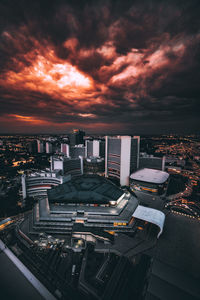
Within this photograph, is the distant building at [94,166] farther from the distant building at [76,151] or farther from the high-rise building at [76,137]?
the high-rise building at [76,137]

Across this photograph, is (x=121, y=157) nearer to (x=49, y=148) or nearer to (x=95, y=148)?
(x=95, y=148)

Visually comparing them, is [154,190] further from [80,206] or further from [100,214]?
[80,206]

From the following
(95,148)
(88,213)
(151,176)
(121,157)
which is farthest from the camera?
(95,148)

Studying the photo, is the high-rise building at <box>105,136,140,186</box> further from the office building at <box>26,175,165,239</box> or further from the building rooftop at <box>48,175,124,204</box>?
the office building at <box>26,175,165,239</box>

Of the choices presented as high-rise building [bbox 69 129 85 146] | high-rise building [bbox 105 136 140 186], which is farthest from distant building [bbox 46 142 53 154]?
high-rise building [bbox 105 136 140 186]

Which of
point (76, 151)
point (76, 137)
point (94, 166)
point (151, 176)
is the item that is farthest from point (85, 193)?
point (76, 137)

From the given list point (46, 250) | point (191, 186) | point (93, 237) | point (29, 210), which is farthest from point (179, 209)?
point (29, 210)
